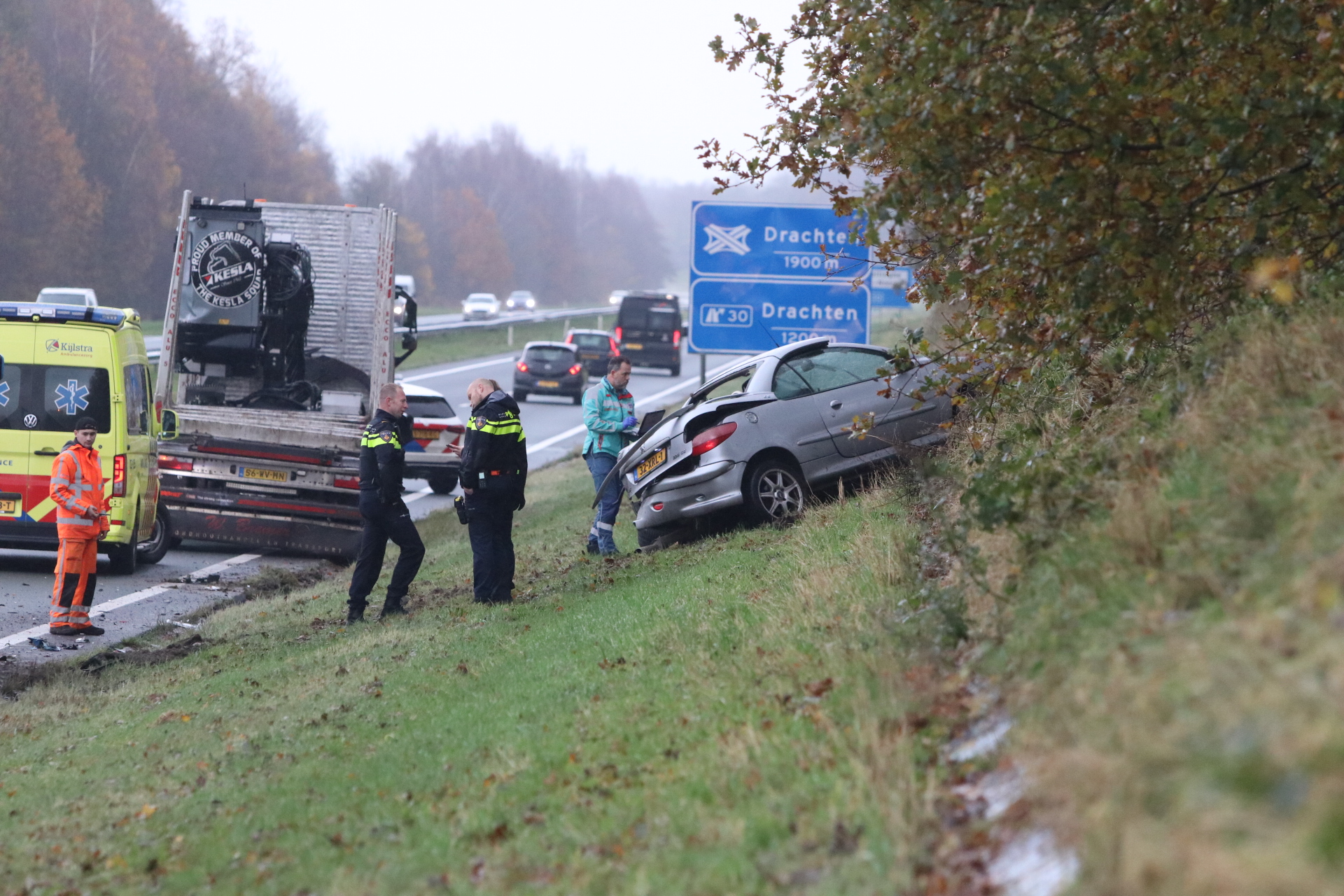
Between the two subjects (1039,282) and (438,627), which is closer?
(1039,282)

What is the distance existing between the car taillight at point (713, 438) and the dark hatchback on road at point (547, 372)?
25.2 m

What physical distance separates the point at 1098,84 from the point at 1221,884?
4.17 meters

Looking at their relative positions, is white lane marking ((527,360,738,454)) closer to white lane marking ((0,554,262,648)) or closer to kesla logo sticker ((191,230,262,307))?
kesla logo sticker ((191,230,262,307))

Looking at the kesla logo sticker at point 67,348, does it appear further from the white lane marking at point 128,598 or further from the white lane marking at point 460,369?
A: the white lane marking at point 460,369

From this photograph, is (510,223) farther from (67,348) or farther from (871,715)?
(871,715)

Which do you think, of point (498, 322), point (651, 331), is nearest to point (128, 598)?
point (651, 331)

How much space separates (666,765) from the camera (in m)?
5.14

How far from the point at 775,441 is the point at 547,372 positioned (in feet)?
83.8

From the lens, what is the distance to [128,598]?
12648mm

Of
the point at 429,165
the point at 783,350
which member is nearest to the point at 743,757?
the point at 783,350

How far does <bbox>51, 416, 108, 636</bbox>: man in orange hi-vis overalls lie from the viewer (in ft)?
35.4

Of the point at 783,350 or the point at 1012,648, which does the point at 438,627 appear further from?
the point at 1012,648

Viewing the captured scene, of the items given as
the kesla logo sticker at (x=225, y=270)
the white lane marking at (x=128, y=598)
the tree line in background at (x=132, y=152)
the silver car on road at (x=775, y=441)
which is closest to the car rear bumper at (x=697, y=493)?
the silver car on road at (x=775, y=441)

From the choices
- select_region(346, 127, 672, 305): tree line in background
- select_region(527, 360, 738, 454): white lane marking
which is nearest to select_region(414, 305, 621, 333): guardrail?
select_region(527, 360, 738, 454): white lane marking
